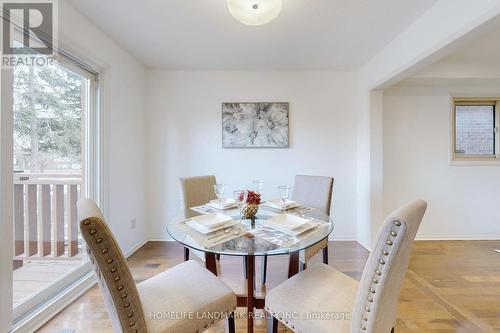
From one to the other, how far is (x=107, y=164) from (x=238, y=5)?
197cm

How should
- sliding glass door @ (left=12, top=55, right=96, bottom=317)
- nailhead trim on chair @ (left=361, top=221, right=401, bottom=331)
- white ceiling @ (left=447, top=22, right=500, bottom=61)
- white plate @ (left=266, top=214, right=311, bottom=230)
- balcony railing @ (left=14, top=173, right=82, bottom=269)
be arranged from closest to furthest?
nailhead trim on chair @ (left=361, top=221, right=401, bottom=331)
white plate @ (left=266, top=214, right=311, bottom=230)
sliding glass door @ (left=12, top=55, right=96, bottom=317)
balcony railing @ (left=14, top=173, right=82, bottom=269)
white ceiling @ (left=447, top=22, right=500, bottom=61)

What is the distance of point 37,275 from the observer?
1845mm

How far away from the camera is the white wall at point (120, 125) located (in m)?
1.99

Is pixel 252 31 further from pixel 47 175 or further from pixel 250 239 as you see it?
pixel 47 175

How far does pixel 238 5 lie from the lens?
1.32 metres

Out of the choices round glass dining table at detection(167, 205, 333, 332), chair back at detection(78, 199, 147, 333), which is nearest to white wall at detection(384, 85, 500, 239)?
round glass dining table at detection(167, 205, 333, 332)

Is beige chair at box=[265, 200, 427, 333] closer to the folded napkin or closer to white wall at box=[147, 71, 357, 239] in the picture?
the folded napkin

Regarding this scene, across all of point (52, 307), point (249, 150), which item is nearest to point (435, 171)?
point (249, 150)

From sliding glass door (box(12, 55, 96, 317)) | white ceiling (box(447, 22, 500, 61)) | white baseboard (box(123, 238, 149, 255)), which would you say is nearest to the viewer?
sliding glass door (box(12, 55, 96, 317))

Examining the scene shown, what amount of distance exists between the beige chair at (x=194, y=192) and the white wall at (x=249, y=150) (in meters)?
0.89

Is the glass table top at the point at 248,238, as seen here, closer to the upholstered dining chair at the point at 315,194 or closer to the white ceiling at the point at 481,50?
the upholstered dining chair at the point at 315,194

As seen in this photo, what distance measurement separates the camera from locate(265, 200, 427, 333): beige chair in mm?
762

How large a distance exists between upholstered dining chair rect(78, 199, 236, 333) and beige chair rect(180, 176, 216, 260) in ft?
2.20

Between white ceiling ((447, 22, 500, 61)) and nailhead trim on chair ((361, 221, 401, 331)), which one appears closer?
nailhead trim on chair ((361, 221, 401, 331))
